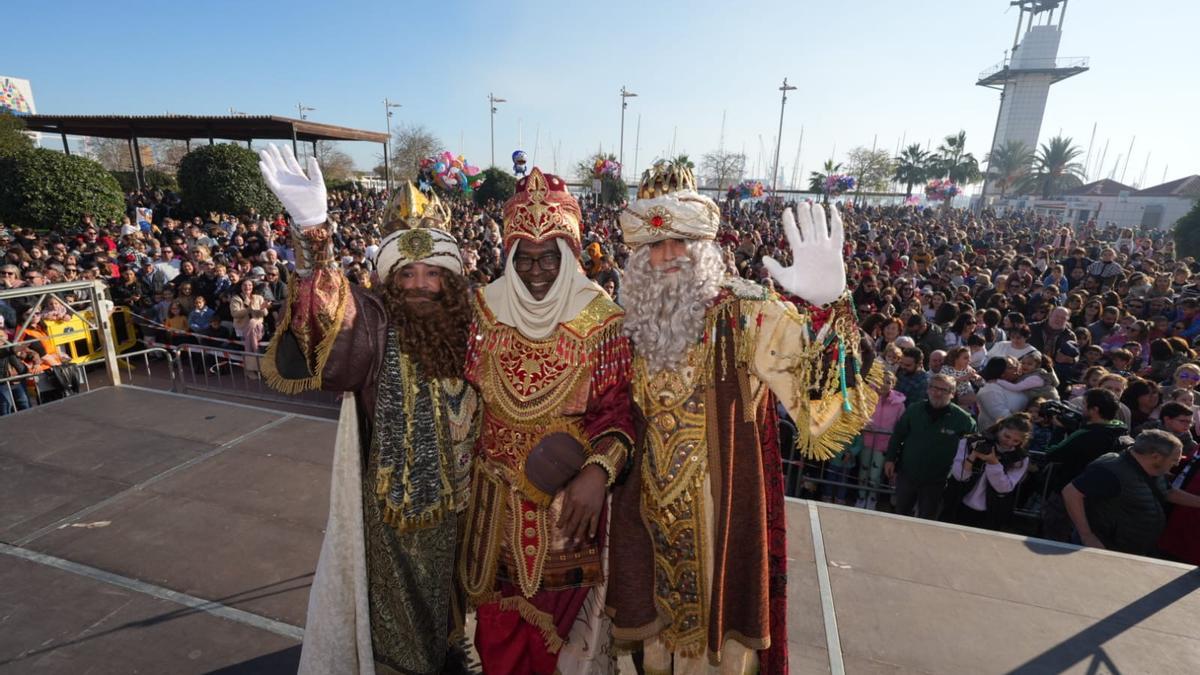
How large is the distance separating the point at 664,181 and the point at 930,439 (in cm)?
358

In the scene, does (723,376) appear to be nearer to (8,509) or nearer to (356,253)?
(8,509)

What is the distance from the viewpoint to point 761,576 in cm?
239

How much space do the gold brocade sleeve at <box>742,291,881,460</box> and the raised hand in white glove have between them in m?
0.09

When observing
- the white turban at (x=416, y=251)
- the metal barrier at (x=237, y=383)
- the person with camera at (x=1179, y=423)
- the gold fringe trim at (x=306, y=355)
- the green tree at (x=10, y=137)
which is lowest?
the metal barrier at (x=237, y=383)

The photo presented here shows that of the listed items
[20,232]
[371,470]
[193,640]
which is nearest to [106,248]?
[20,232]

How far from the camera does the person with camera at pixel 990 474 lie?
4.58 metres

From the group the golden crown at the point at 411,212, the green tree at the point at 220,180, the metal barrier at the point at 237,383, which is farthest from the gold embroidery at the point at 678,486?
the green tree at the point at 220,180

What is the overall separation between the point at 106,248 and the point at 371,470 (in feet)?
46.7

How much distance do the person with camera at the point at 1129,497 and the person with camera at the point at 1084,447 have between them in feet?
1.28

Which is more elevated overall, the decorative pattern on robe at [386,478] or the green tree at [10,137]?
the green tree at [10,137]

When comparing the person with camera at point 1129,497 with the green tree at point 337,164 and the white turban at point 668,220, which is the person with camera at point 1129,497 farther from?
the green tree at point 337,164

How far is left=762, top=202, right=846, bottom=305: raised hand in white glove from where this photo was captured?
215cm

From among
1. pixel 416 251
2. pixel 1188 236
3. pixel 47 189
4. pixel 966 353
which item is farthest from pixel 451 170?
pixel 1188 236

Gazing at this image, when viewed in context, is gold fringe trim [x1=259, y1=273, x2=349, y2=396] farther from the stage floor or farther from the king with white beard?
the stage floor
